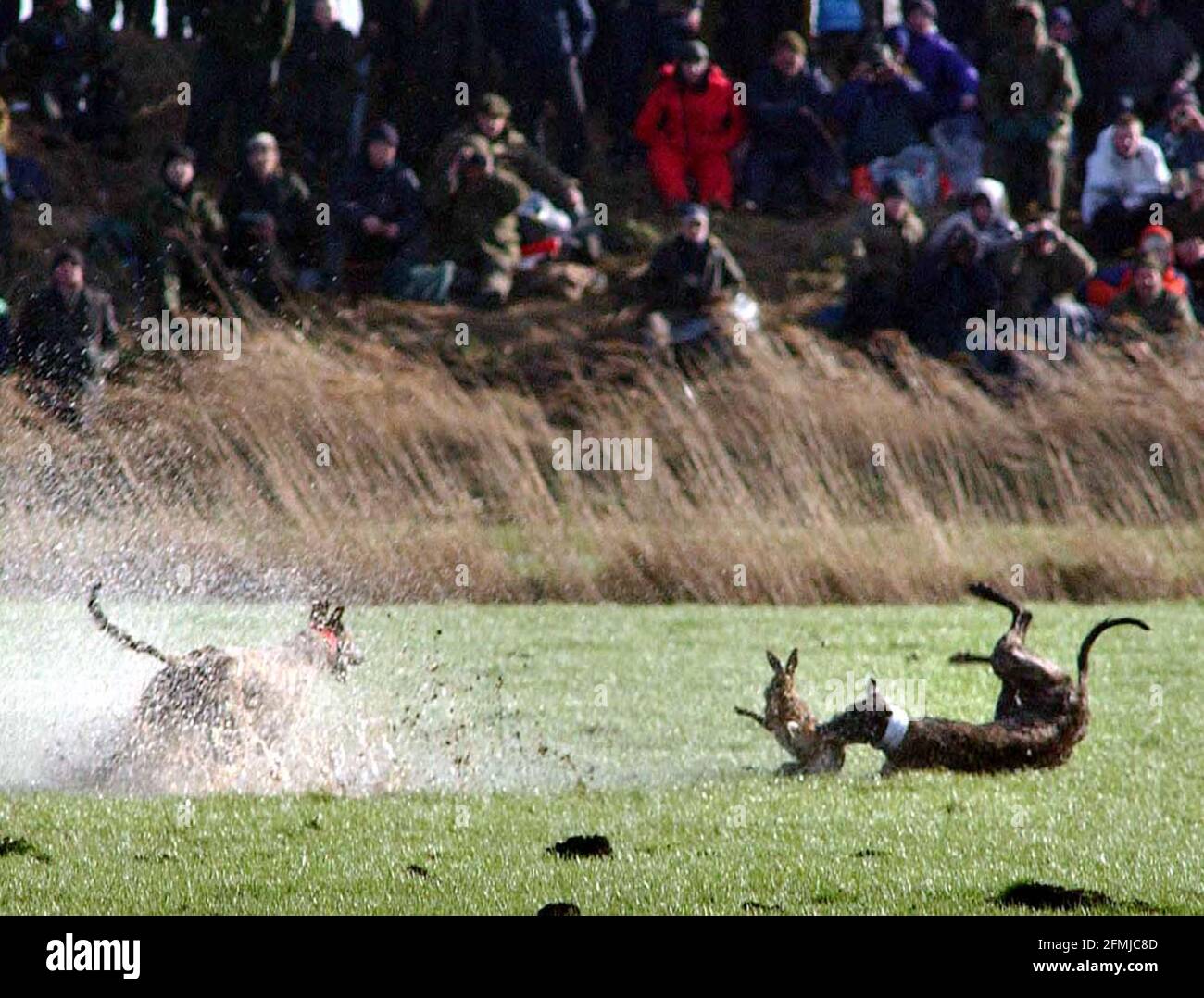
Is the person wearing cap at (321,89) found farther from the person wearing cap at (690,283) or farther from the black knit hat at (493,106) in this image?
the person wearing cap at (690,283)

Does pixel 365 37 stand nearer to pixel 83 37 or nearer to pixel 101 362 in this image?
pixel 83 37

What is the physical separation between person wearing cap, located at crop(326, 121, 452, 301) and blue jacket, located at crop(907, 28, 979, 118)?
4.67m

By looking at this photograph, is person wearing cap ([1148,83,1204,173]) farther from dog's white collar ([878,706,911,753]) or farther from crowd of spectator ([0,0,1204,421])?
dog's white collar ([878,706,911,753])

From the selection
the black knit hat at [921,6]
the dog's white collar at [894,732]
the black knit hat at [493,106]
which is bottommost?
the dog's white collar at [894,732]

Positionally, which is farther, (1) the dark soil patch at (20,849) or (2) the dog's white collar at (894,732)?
(2) the dog's white collar at (894,732)

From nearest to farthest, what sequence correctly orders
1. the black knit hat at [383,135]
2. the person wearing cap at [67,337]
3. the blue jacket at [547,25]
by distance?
1. the person wearing cap at [67,337]
2. the black knit hat at [383,135]
3. the blue jacket at [547,25]

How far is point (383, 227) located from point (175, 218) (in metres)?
2.05

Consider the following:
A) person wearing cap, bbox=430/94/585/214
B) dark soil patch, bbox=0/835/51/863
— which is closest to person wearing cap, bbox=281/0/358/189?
person wearing cap, bbox=430/94/585/214

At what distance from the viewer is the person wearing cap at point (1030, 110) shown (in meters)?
21.2

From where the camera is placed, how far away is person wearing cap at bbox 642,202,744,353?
66.1 feet

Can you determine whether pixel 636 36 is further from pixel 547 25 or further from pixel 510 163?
pixel 510 163

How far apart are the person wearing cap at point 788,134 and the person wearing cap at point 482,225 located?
2.42 meters

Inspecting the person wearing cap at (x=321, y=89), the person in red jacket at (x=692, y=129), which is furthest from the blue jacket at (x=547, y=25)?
the person wearing cap at (x=321, y=89)

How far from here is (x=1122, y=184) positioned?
2164cm
